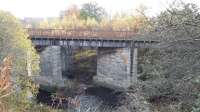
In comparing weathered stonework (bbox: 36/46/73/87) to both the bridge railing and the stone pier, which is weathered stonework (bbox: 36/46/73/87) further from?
the bridge railing

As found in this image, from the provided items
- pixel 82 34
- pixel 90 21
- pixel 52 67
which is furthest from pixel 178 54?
pixel 90 21

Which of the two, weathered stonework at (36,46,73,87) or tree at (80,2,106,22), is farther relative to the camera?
tree at (80,2,106,22)

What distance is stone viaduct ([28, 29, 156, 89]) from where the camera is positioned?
4022cm

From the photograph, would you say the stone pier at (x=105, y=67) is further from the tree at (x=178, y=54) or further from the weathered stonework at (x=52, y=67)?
the tree at (x=178, y=54)

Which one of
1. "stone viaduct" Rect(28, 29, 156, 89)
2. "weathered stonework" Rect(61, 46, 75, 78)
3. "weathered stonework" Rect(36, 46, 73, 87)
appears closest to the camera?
"stone viaduct" Rect(28, 29, 156, 89)

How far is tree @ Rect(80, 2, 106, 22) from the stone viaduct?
56.1 feet

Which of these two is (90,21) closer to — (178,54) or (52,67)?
(52,67)

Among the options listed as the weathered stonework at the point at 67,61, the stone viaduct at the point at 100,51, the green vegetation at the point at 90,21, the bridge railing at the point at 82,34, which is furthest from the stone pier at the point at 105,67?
the green vegetation at the point at 90,21

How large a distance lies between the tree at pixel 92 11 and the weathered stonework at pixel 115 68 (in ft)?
56.9

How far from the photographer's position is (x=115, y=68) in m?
41.9

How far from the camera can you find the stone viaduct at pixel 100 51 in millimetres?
40219

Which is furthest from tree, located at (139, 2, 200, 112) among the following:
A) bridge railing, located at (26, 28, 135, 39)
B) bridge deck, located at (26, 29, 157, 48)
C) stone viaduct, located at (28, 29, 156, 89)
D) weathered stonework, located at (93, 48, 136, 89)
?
bridge railing, located at (26, 28, 135, 39)

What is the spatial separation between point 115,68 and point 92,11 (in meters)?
22.0

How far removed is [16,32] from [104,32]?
1491 centimetres
